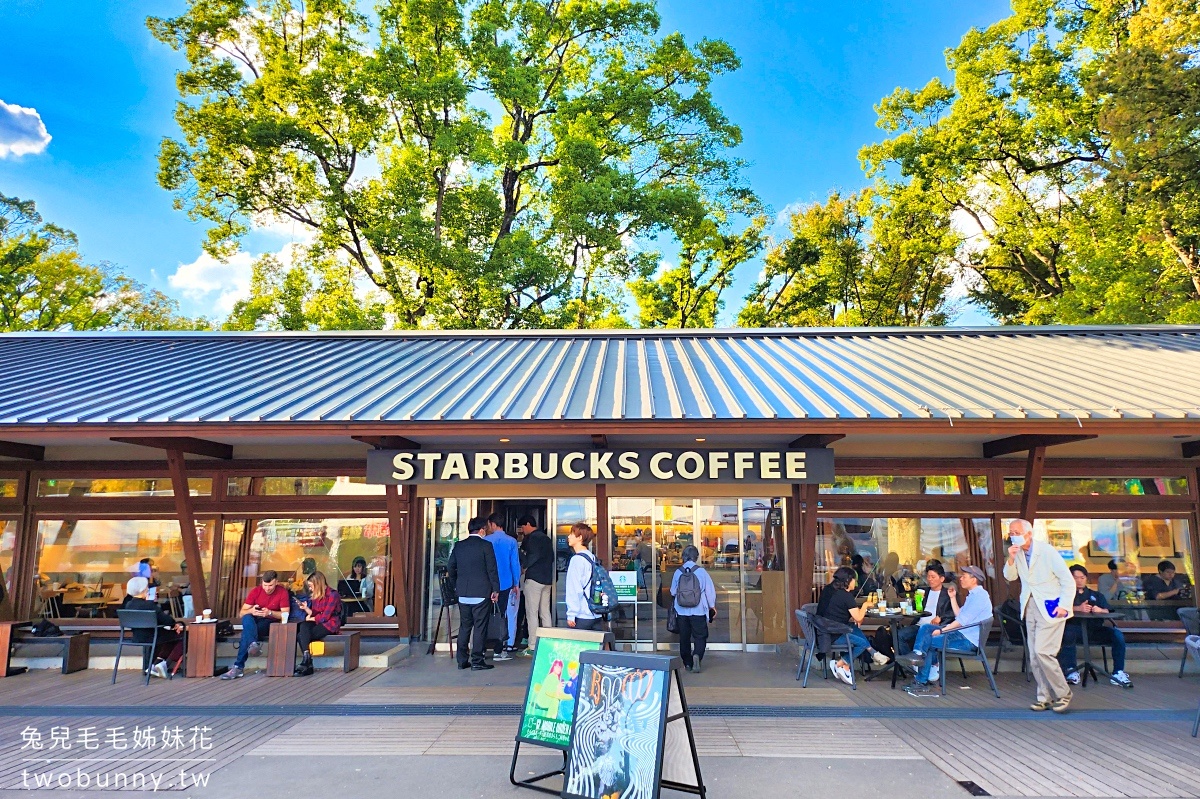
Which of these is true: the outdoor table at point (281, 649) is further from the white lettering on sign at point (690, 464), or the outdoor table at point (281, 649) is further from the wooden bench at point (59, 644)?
the white lettering on sign at point (690, 464)

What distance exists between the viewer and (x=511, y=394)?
27.7 feet

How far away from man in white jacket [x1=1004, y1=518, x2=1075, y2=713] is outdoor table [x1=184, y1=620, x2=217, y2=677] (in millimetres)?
9366

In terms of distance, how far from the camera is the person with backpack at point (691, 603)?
870cm

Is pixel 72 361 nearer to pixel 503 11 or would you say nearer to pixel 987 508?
pixel 987 508

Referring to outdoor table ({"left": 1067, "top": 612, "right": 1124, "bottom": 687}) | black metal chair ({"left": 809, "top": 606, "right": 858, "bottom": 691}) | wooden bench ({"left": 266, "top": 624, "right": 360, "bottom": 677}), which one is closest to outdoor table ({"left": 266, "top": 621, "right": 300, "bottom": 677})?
wooden bench ({"left": 266, "top": 624, "right": 360, "bottom": 677})

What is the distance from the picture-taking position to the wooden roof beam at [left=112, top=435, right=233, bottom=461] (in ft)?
28.3

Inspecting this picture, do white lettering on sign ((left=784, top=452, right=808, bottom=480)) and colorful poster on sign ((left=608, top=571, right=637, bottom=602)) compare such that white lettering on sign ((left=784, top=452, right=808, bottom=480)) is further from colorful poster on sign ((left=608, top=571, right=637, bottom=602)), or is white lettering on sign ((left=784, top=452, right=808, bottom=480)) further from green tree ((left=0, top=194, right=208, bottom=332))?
green tree ((left=0, top=194, right=208, bottom=332))

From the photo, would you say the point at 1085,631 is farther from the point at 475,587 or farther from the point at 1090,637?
the point at 475,587

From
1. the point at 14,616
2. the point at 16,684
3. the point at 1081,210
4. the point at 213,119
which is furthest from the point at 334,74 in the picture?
the point at 1081,210

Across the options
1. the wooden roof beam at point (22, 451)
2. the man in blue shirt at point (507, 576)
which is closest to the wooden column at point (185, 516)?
the wooden roof beam at point (22, 451)

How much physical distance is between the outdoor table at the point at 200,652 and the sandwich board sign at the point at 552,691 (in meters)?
5.42

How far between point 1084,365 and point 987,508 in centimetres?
236

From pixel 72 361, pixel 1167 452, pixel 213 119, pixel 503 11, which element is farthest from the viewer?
pixel 503 11

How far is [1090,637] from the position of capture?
8.75 metres
